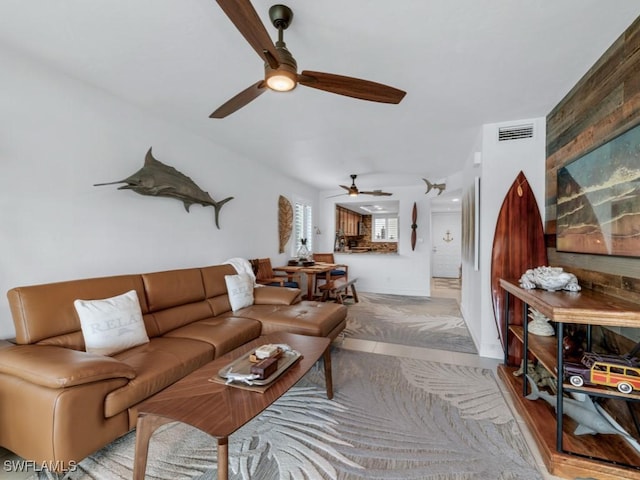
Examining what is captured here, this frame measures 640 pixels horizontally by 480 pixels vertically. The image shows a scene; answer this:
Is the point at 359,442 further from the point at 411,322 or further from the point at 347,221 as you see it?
the point at 347,221

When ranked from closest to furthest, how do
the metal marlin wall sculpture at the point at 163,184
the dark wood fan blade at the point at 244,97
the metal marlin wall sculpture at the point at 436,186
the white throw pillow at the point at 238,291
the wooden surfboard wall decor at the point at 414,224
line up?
the dark wood fan blade at the point at 244,97, the metal marlin wall sculpture at the point at 163,184, the white throw pillow at the point at 238,291, the metal marlin wall sculpture at the point at 436,186, the wooden surfboard wall decor at the point at 414,224

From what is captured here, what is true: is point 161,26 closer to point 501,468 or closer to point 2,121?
point 2,121

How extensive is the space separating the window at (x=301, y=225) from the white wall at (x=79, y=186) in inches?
102

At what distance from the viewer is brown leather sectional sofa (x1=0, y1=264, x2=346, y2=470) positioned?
1403 millimetres

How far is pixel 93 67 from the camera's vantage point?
83.7 inches

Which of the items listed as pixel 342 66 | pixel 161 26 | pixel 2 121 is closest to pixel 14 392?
pixel 2 121

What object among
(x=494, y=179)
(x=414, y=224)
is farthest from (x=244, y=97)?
(x=414, y=224)

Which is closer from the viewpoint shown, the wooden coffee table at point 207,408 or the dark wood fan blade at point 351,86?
the wooden coffee table at point 207,408

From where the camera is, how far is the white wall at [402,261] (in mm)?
6402

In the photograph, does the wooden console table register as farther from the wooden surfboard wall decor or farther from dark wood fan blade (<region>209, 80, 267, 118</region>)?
the wooden surfboard wall decor

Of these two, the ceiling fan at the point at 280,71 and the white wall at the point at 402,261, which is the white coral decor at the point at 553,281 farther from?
the white wall at the point at 402,261

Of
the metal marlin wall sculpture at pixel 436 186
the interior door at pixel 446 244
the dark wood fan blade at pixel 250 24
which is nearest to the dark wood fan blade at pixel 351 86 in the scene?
the dark wood fan blade at pixel 250 24

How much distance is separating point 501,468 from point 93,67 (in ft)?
12.2

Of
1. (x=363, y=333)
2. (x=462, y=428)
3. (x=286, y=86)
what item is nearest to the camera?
(x=286, y=86)
